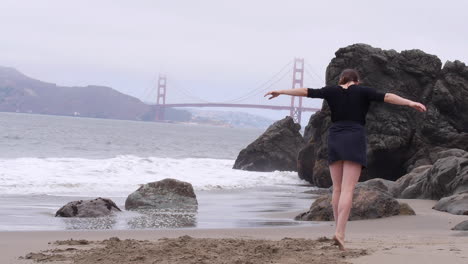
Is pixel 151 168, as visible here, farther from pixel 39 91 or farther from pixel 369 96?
pixel 39 91

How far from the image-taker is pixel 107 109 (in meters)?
130


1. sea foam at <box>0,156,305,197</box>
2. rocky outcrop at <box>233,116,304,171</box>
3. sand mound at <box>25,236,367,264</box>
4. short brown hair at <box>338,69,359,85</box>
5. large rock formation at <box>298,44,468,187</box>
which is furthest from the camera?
rocky outcrop at <box>233,116,304,171</box>

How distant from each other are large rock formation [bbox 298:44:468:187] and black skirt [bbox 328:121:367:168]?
1339cm

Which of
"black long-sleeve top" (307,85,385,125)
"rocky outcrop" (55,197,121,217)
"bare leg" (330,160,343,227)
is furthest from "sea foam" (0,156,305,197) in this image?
"black long-sleeve top" (307,85,385,125)

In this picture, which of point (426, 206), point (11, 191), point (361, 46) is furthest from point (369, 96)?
point (361, 46)

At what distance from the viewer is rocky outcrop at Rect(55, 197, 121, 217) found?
388 inches

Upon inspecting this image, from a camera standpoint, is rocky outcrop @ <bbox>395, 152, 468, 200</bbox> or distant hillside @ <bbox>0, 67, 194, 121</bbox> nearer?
rocky outcrop @ <bbox>395, 152, 468, 200</bbox>

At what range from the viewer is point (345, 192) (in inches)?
235

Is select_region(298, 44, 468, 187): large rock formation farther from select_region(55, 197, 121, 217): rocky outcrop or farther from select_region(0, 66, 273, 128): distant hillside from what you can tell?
select_region(0, 66, 273, 128): distant hillside

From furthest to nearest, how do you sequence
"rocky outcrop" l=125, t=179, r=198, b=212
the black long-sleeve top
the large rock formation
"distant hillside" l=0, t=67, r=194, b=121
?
"distant hillside" l=0, t=67, r=194, b=121
the large rock formation
"rocky outcrop" l=125, t=179, r=198, b=212
the black long-sleeve top

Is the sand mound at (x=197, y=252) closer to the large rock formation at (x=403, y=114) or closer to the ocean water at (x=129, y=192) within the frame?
the ocean water at (x=129, y=192)

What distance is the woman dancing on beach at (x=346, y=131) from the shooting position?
5840mm

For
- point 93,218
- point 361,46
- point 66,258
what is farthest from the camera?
point 361,46

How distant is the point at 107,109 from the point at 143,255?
127 meters
